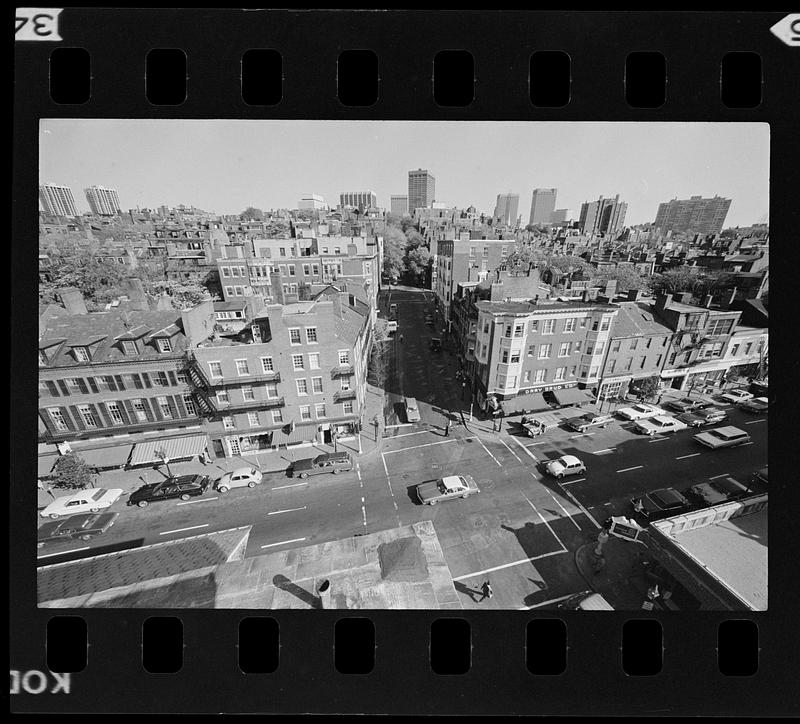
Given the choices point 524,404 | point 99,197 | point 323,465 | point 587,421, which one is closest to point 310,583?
point 323,465

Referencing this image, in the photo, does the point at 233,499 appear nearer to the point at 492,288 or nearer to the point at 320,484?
the point at 320,484

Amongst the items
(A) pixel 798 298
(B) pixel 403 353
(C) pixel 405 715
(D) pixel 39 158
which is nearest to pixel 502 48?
(A) pixel 798 298

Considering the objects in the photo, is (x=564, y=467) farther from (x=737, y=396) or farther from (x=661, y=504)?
(x=737, y=396)

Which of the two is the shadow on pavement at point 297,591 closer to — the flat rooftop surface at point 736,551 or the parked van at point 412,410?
the flat rooftop surface at point 736,551

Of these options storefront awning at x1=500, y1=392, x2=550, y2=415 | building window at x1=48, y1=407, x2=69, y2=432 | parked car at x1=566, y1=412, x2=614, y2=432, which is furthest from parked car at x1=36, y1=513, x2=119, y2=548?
parked car at x1=566, y1=412, x2=614, y2=432

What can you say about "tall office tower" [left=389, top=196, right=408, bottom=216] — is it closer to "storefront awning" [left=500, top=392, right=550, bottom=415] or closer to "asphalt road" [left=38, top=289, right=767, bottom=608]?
"storefront awning" [left=500, top=392, right=550, bottom=415]
